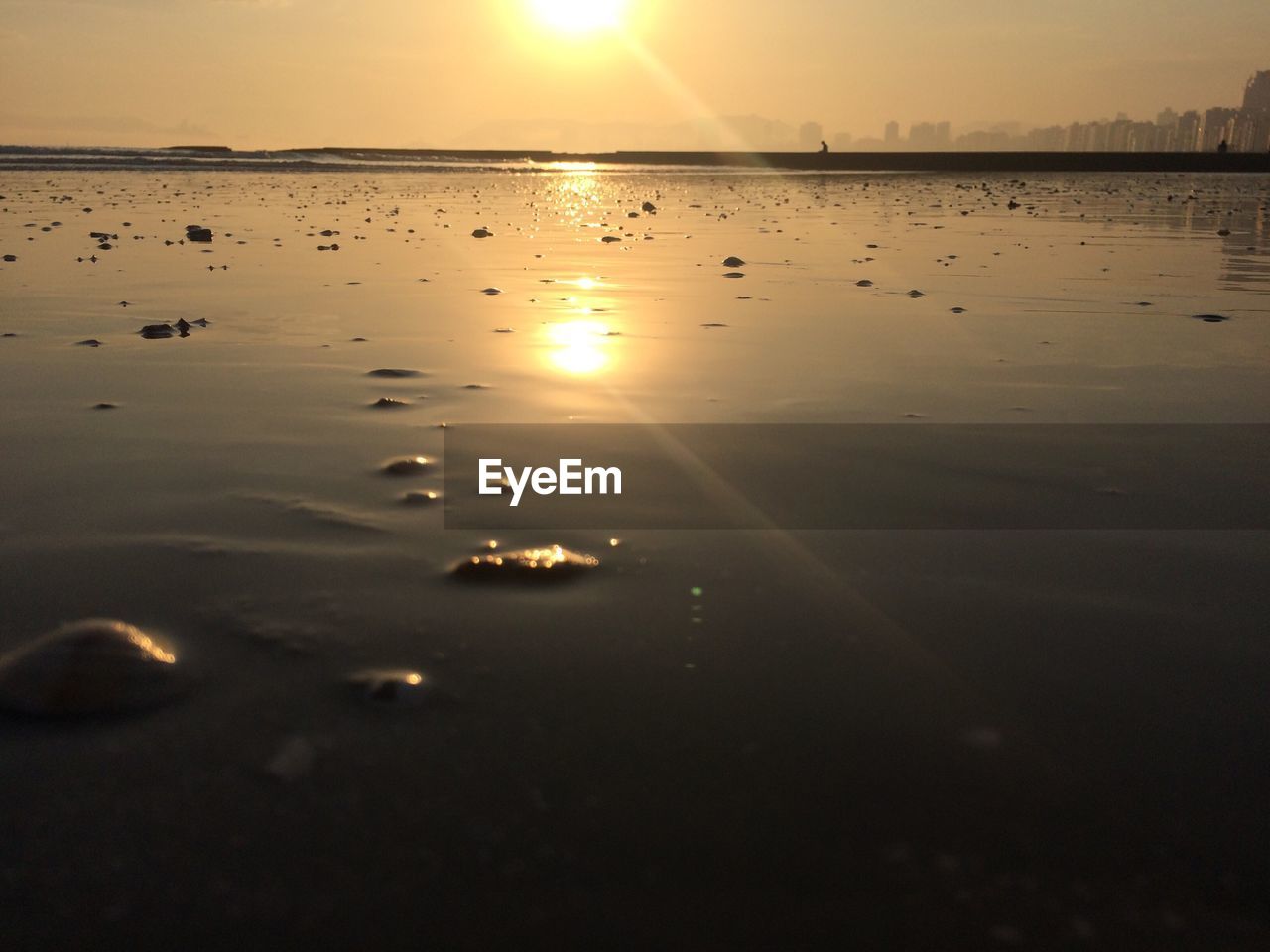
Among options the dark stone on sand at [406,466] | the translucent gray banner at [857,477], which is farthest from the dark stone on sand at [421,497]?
the dark stone on sand at [406,466]

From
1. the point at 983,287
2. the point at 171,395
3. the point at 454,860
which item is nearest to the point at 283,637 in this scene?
the point at 454,860

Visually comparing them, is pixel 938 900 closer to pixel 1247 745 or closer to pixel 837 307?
pixel 1247 745

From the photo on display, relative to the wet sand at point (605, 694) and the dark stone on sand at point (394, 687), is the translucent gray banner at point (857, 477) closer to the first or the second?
the wet sand at point (605, 694)

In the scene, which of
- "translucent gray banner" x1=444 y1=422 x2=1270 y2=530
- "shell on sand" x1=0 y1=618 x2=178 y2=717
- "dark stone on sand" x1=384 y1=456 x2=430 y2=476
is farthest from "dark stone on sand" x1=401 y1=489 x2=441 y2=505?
"shell on sand" x1=0 y1=618 x2=178 y2=717

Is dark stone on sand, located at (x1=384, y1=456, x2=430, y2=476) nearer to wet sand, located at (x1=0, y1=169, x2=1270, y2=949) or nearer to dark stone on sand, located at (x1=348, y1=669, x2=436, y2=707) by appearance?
wet sand, located at (x1=0, y1=169, x2=1270, y2=949)

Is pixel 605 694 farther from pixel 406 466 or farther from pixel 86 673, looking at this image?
pixel 406 466

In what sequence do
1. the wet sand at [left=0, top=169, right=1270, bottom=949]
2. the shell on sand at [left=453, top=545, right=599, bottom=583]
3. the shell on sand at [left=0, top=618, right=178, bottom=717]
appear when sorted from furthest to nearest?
1. the shell on sand at [left=453, top=545, right=599, bottom=583]
2. the shell on sand at [left=0, top=618, right=178, bottom=717]
3. the wet sand at [left=0, top=169, right=1270, bottom=949]
